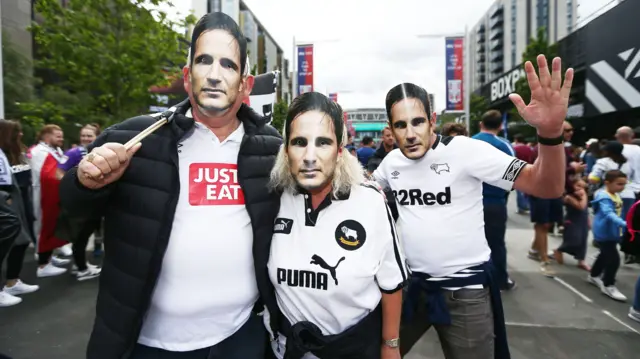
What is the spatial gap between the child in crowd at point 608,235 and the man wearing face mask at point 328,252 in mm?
4164

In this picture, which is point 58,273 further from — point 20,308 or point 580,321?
point 580,321

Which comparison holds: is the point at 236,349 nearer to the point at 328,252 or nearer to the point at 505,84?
the point at 328,252

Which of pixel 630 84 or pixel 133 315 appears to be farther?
pixel 630 84

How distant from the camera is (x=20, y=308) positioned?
4.36 metres

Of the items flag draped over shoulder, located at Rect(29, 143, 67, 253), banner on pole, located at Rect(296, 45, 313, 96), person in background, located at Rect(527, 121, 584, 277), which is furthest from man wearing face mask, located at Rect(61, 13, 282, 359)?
banner on pole, located at Rect(296, 45, 313, 96)

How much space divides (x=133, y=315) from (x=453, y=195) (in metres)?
1.67

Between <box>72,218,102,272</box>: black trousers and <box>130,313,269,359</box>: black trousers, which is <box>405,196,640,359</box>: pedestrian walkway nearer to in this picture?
<box>130,313,269,359</box>: black trousers

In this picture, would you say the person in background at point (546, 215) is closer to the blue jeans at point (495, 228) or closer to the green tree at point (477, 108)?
the blue jeans at point (495, 228)

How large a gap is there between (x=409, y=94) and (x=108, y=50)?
9.71m

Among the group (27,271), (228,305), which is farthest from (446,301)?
(27,271)

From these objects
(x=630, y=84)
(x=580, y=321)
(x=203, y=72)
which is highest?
(x=630, y=84)

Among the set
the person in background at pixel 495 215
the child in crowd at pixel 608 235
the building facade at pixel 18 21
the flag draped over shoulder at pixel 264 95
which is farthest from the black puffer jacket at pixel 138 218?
the building facade at pixel 18 21

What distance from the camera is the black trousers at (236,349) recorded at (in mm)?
1726

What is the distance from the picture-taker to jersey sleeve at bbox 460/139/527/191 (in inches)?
85.7
